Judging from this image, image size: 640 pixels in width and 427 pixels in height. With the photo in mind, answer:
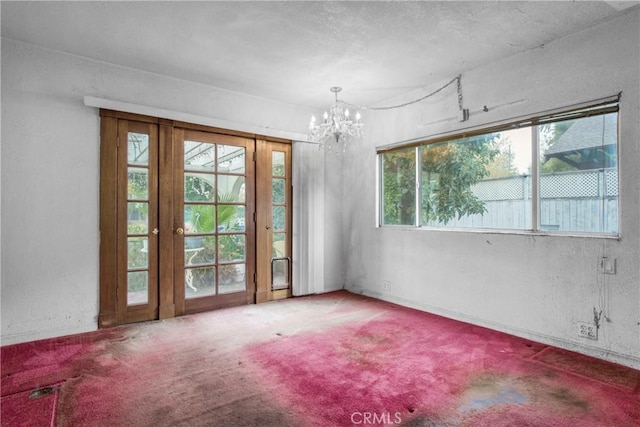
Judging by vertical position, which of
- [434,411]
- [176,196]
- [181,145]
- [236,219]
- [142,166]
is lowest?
[434,411]

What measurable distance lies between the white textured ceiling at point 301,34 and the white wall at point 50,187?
9.2 inches

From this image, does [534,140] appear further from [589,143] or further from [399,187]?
[399,187]

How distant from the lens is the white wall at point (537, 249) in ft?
8.92

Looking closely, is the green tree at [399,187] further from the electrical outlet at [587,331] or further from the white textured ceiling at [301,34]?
the electrical outlet at [587,331]

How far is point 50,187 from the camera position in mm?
3314

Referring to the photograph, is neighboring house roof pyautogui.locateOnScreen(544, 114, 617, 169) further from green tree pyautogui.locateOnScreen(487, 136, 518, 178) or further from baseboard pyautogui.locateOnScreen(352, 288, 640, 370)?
baseboard pyautogui.locateOnScreen(352, 288, 640, 370)

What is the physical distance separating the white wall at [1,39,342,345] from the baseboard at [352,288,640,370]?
3528 millimetres

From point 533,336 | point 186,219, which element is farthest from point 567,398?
point 186,219

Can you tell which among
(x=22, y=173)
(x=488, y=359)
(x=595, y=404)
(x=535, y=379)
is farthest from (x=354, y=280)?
(x=22, y=173)

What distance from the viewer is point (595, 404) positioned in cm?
219

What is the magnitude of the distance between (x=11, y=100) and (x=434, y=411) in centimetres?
425

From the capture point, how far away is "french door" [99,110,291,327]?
3633 millimetres

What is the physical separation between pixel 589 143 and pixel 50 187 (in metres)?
4.88

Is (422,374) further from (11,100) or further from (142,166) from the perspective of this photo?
(11,100)
